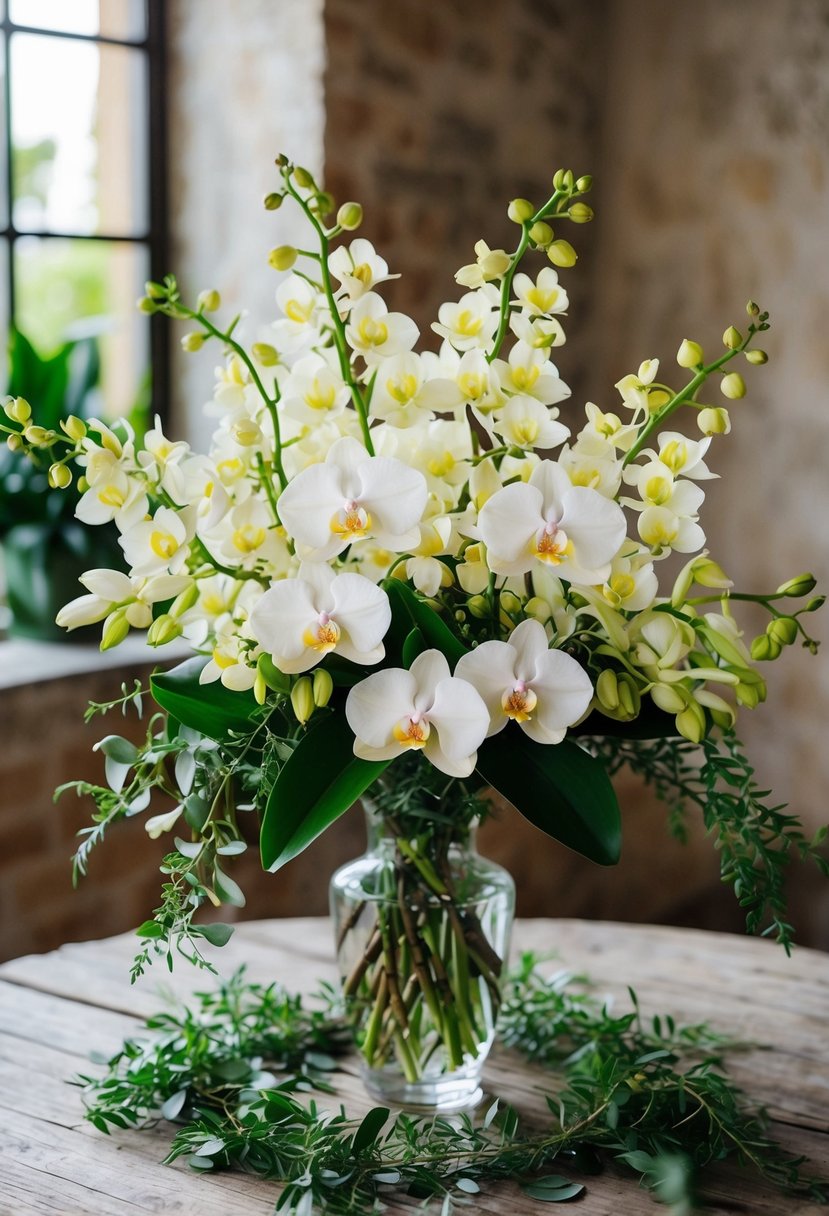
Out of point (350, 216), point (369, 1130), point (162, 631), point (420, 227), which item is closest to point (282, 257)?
point (350, 216)

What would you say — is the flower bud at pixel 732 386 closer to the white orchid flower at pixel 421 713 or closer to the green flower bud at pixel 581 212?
the green flower bud at pixel 581 212

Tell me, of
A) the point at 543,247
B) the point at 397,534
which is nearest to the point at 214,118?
the point at 543,247

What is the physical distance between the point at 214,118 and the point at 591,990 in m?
2.11

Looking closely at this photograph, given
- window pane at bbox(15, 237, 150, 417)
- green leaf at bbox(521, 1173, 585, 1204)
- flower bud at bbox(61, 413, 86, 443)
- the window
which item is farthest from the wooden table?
window pane at bbox(15, 237, 150, 417)

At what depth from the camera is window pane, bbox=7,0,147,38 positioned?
8.58 feet

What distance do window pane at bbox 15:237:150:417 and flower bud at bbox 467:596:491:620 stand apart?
1.89 metres

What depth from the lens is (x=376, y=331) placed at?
1.05 meters

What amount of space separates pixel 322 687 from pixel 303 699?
0.06 feet

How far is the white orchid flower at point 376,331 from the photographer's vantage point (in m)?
1.04

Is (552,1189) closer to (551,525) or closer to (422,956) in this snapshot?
(422,956)

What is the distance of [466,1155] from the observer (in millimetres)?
1076

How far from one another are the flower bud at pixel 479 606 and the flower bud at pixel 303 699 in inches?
5.7

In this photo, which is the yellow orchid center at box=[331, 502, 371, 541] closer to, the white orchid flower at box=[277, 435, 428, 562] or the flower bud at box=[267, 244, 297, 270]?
the white orchid flower at box=[277, 435, 428, 562]

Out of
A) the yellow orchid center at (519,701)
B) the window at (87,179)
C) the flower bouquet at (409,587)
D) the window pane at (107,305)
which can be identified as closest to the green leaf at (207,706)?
the flower bouquet at (409,587)
